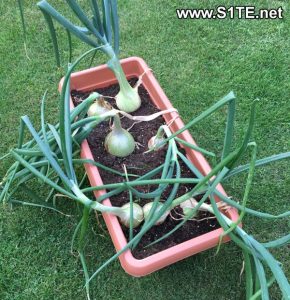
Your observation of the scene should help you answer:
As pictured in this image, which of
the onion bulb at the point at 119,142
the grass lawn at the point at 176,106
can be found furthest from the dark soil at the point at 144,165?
the grass lawn at the point at 176,106

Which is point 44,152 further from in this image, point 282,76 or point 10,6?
point 10,6

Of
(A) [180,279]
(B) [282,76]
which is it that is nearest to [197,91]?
(B) [282,76]

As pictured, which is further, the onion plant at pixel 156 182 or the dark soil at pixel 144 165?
the dark soil at pixel 144 165

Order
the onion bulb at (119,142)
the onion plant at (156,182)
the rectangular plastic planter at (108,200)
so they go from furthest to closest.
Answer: the onion bulb at (119,142) < the rectangular plastic planter at (108,200) < the onion plant at (156,182)

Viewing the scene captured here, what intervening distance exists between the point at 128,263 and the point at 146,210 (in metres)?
0.13

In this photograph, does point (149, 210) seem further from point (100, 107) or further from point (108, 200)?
point (100, 107)

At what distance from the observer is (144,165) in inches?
44.7

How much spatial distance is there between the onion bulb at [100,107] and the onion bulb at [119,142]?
0.06 meters

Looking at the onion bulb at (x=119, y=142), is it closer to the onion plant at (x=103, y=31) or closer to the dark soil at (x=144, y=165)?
the dark soil at (x=144, y=165)

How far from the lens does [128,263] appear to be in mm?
960

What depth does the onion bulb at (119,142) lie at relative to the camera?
1096mm

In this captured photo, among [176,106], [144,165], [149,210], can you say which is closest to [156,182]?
[149,210]

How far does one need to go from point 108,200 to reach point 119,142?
0.15 meters

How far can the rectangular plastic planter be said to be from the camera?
3.16 ft
